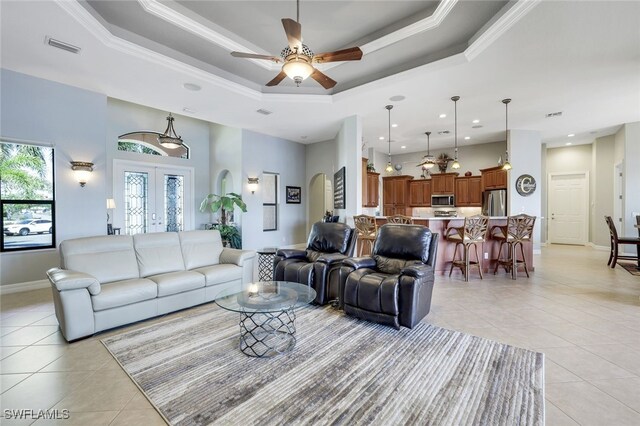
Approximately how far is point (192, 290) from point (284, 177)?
523 cm

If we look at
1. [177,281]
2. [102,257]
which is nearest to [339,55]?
[177,281]

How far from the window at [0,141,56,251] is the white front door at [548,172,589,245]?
12.9m

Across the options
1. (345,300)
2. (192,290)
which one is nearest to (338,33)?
(345,300)

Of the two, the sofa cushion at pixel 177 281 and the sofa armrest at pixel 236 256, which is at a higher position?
the sofa armrest at pixel 236 256

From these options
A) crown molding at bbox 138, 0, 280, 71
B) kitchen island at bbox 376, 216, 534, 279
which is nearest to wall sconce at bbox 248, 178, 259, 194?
crown molding at bbox 138, 0, 280, 71

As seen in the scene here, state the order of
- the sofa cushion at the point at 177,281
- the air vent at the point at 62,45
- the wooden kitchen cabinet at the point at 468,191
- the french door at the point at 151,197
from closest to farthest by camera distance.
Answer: the sofa cushion at the point at 177,281, the air vent at the point at 62,45, the french door at the point at 151,197, the wooden kitchen cabinet at the point at 468,191

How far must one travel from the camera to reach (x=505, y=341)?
2.68m

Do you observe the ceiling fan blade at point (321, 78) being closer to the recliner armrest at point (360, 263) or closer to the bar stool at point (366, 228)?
the recliner armrest at point (360, 263)

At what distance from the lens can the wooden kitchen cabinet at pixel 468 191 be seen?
27.5 feet

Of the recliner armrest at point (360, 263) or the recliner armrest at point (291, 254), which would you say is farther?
the recliner armrest at point (291, 254)

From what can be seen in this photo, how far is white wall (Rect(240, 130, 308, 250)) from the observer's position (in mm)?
7348

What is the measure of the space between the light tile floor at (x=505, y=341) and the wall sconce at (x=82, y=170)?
1846 mm

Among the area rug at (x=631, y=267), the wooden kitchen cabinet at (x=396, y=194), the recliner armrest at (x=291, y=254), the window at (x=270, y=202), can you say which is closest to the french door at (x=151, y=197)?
the window at (x=270, y=202)

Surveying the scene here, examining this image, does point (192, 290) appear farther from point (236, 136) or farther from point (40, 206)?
point (236, 136)
